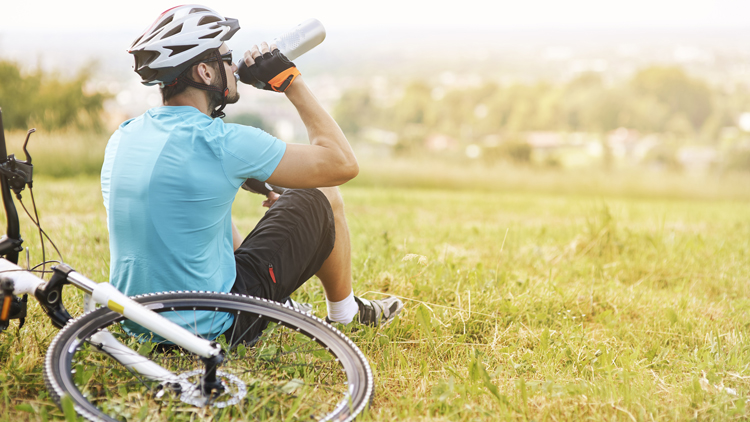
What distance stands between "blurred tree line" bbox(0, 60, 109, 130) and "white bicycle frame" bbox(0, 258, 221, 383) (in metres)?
14.3

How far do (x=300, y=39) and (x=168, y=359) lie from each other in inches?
58.8

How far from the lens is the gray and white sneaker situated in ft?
9.56

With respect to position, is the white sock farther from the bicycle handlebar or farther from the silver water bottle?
the bicycle handlebar

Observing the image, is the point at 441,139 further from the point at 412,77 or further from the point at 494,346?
the point at 494,346

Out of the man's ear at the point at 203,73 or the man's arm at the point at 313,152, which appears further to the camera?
the man's ear at the point at 203,73

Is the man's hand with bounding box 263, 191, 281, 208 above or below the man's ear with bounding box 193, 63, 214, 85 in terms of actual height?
below

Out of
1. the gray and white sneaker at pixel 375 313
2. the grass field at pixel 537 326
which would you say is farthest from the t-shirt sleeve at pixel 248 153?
the gray and white sneaker at pixel 375 313

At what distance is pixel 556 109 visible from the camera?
25.9 meters

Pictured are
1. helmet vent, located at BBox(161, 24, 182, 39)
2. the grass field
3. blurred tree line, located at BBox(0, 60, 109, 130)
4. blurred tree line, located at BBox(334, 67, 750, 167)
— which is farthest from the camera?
blurred tree line, located at BBox(334, 67, 750, 167)

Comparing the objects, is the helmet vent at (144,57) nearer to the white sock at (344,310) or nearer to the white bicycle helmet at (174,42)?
the white bicycle helmet at (174,42)

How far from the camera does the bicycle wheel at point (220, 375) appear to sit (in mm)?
1793

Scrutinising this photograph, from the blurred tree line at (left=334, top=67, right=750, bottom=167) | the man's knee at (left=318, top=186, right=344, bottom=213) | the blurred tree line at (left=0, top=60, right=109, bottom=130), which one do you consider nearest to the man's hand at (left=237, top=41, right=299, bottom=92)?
the man's knee at (left=318, top=186, right=344, bottom=213)

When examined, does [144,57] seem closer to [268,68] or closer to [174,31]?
[174,31]

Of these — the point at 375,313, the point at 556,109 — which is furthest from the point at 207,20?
the point at 556,109
